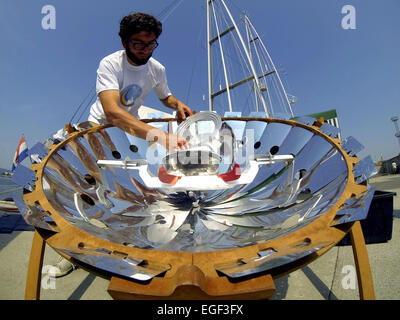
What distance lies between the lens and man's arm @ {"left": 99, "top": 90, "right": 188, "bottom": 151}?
5.31 feet

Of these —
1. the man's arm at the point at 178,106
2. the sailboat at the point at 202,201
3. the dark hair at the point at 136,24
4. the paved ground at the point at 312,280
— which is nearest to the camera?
the sailboat at the point at 202,201

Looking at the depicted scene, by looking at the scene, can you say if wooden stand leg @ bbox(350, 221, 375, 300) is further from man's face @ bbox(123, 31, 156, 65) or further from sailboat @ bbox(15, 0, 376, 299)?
man's face @ bbox(123, 31, 156, 65)

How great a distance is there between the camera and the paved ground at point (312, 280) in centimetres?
185

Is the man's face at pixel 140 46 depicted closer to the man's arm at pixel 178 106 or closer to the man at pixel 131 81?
the man at pixel 131 81

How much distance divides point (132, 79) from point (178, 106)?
74 cm

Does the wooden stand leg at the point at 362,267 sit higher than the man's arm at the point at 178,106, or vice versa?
the man's arm at the point at 178,106

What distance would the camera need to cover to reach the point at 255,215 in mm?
1652

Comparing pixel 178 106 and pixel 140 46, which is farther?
pixel 178 106

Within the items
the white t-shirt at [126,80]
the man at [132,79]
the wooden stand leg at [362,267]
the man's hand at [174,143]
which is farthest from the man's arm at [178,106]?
the wooden stand leg at [362,267]

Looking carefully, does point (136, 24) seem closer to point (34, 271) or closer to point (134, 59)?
point (134, 59)

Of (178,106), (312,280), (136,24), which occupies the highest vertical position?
(136,24)

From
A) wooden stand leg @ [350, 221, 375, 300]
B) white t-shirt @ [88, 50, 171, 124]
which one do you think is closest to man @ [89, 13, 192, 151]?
white t-shirt @ [88, 50, 171, 124]

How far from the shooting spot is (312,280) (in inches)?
84.4

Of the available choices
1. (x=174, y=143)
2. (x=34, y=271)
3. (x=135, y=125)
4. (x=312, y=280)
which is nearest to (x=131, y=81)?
(x=135, y=125)
